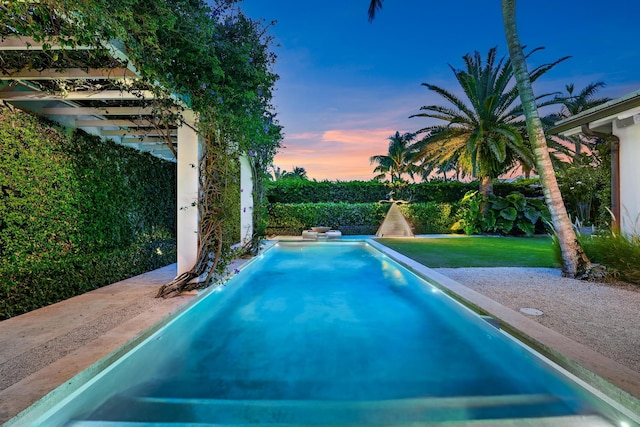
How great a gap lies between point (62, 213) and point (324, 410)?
4.71 metres

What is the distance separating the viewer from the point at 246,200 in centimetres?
956

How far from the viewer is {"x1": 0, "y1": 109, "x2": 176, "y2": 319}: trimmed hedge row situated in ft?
13.1

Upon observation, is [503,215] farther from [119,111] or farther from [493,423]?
[119,111]

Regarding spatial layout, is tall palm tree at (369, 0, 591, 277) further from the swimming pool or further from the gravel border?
the swimming pool

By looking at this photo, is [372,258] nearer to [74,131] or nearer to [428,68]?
[74,131]

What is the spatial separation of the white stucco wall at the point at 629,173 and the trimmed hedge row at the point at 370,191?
11309 mm

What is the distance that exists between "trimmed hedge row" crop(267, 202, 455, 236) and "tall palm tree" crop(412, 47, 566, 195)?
242 centimetres

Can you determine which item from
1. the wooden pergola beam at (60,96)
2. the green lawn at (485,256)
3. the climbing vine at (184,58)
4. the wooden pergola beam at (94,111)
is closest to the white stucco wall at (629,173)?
the green lawn at (485,256)

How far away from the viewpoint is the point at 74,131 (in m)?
5.14

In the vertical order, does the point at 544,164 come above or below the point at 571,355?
above

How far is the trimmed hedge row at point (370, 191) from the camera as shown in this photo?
17094 mm

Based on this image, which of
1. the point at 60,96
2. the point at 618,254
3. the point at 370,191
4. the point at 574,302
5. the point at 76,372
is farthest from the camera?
the point at 370,191

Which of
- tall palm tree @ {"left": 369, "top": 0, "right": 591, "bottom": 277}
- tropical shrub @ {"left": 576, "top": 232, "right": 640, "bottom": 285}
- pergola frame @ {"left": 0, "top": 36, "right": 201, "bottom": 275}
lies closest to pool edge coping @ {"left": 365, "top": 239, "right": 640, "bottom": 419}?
tall palm tree @ {"left": 369, "top": 0, "right": 591, "bottom": 277}

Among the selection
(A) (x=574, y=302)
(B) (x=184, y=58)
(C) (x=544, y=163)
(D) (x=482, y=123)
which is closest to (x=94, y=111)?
(B) (x=184, y=58)
